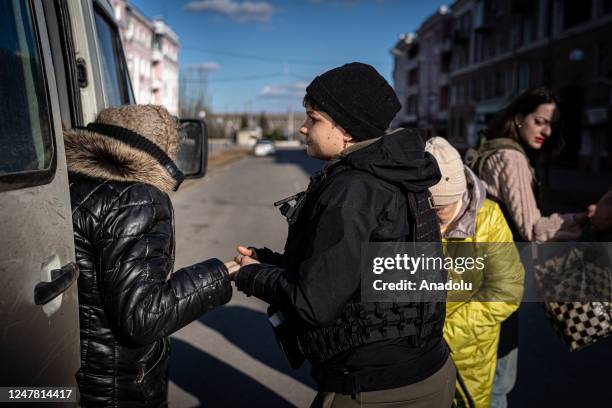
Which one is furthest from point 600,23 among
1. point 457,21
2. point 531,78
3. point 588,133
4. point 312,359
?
point 312,359

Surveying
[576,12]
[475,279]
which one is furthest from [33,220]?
[576,12]

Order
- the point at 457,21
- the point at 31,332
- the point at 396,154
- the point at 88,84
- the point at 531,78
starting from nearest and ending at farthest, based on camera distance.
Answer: the point at 31,332, the point at 396,154, the point at 88,84, the point at 531,78, the point at 457,21

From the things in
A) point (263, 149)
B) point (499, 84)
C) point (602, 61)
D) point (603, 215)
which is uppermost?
point (602, 61)

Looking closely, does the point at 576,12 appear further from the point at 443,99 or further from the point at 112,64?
the point at 112,64

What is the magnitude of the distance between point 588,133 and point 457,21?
28499mm

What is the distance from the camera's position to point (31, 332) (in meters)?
1.41

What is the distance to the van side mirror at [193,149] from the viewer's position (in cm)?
296

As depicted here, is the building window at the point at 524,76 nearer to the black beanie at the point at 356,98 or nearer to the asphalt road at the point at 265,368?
the asphalt road at the point at 265,368

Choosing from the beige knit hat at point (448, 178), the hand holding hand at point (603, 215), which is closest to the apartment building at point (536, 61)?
the hand holding hand at point (603, 215)

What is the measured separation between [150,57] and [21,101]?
1909 inches

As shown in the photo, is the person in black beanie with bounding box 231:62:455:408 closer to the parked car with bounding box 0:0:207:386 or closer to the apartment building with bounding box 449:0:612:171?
the parked car with bounding box 0:0:207:386

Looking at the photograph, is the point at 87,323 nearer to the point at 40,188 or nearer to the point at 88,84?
the point at 40,188

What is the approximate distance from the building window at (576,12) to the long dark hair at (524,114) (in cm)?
3025

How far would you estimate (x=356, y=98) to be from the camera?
5.88 feet
